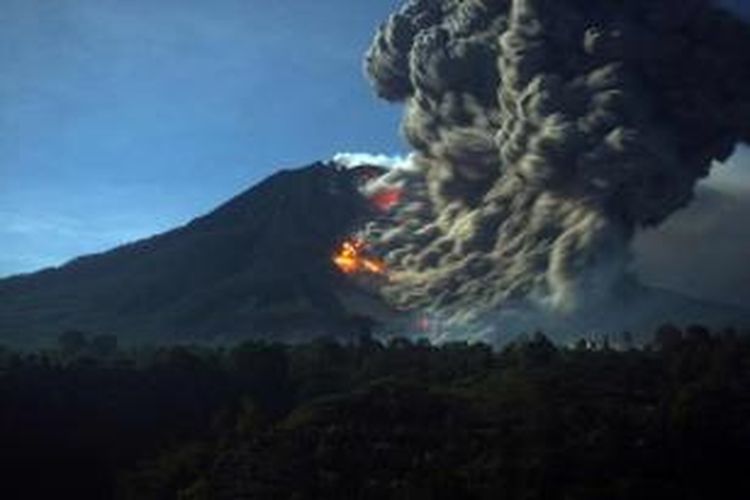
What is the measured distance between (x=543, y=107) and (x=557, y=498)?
152ft

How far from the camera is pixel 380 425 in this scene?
76.9 metres

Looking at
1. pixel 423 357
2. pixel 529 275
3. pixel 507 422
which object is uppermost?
pixel 529 275

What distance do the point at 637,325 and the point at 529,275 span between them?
19.8 m

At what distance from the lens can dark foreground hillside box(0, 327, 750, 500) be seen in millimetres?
67188

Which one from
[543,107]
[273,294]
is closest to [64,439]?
[543,107]

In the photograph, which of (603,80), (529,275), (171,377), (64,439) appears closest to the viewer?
(64,439)

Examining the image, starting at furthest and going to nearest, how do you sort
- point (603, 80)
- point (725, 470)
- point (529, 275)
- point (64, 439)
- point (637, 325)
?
point (637, 325) < point (529, 275) < point (603, 80) < point (64, 439) < point (725, 470)

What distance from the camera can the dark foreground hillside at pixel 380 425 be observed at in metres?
67.2

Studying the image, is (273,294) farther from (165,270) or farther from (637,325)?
(637,325)

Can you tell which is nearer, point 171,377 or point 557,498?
point 557,498

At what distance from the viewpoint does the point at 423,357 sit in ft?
352

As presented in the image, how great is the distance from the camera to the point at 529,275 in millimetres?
117000

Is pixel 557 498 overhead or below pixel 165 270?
below

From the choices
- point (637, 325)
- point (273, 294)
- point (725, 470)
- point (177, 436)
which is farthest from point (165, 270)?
point (725, 470)
